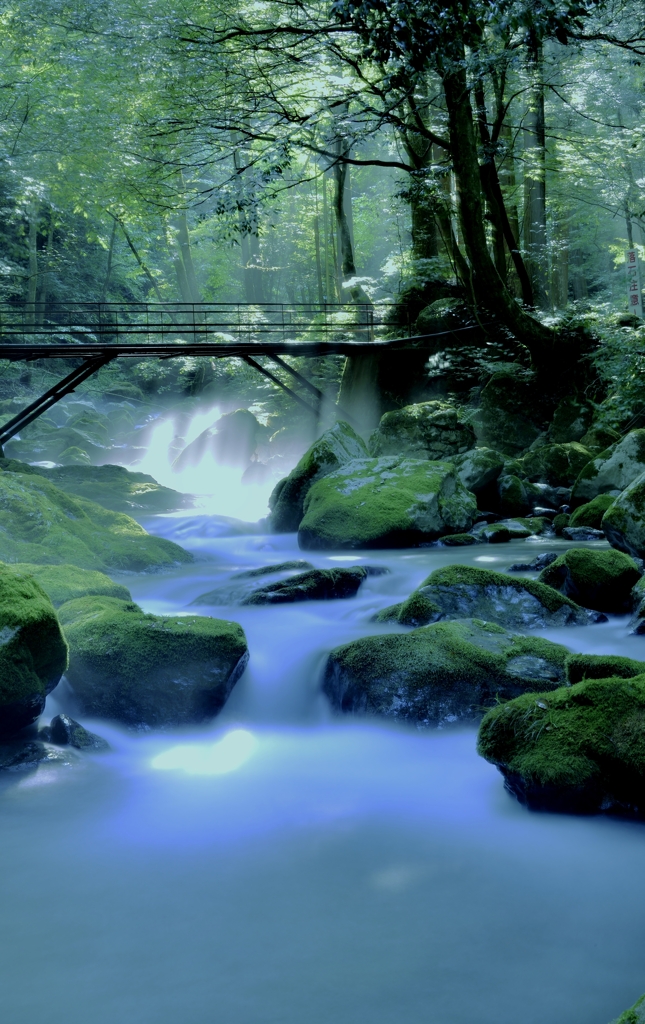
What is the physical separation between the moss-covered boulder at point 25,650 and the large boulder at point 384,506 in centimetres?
591

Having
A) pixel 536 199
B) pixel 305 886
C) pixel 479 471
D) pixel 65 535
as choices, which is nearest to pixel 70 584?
pixel 65 535

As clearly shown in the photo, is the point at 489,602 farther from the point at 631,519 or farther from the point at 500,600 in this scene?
the point at 631,519

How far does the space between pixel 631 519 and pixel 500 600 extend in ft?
9.09

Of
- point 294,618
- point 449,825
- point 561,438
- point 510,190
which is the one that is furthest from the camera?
point 510,190

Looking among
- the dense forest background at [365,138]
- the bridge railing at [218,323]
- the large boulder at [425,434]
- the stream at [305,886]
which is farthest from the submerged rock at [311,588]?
the large boulder at [425,434]

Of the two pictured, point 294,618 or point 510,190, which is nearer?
point 294,618

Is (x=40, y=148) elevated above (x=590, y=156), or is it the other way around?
(x=40, y=148)

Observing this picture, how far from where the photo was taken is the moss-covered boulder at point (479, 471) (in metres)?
12.3

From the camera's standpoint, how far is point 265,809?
13.2 ft

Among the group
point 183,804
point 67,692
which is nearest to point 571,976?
point 183,804

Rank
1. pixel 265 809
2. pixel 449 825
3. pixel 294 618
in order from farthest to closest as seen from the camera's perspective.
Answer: pixel 294 618
pixel 265 809
pixel 449 825

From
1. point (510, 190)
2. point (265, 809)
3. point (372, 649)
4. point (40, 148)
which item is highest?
point (40, 148)

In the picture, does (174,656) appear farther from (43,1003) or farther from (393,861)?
(43,1003)

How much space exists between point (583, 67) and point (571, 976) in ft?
63.5
